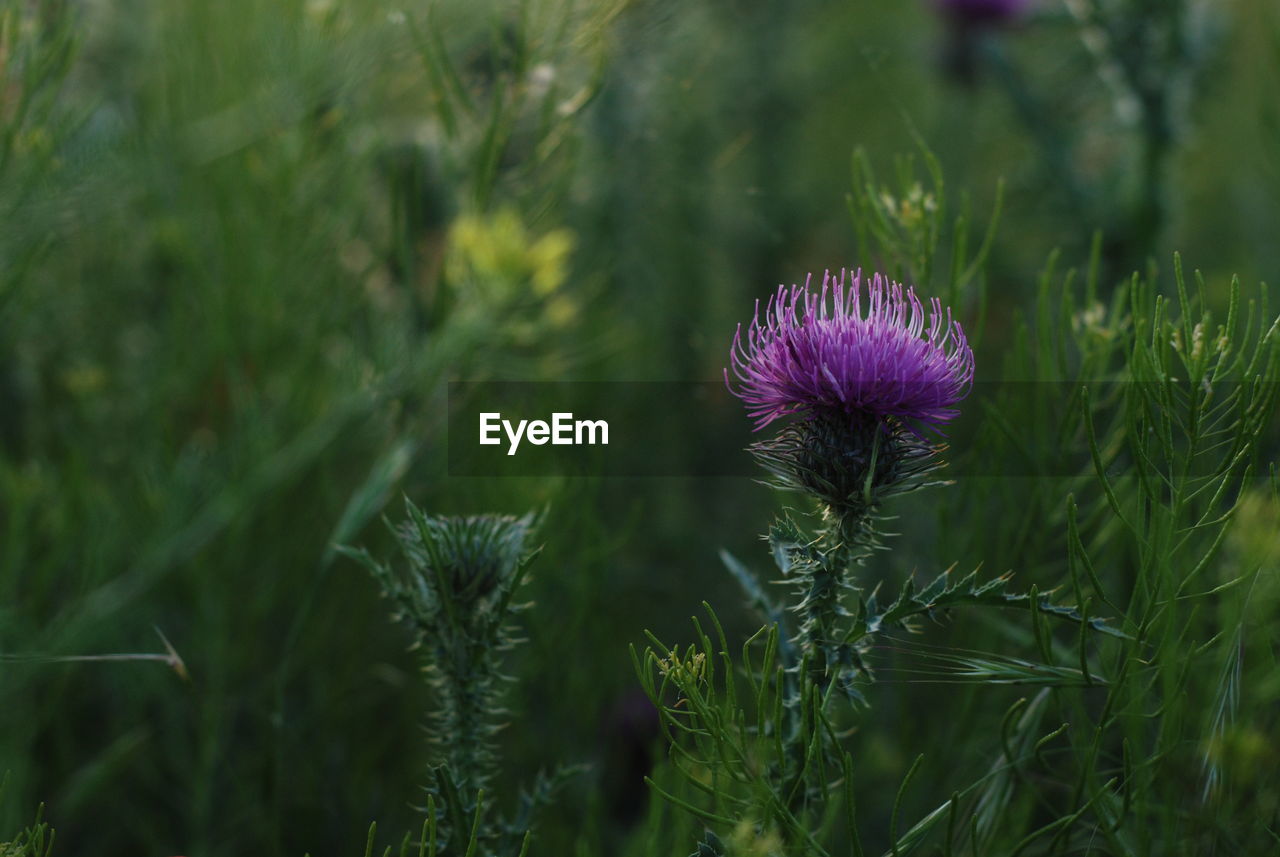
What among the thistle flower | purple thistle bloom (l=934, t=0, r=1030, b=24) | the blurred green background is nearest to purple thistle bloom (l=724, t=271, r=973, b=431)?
the thistle flower

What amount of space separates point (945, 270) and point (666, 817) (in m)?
1.04

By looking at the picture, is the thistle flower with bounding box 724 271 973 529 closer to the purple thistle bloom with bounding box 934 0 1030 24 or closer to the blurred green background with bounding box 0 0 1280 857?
the blurred green background with bounding box 0 0 1280 857

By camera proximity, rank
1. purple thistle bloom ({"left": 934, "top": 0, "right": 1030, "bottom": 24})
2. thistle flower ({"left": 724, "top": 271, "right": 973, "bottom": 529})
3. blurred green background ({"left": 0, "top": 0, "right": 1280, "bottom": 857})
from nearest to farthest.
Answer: thistle flower ({"left": 724, "top": 271, "right": 973, "bottom": 529}) < blurred green background ({"left": 0, "top": 0, "right": 1280, "bottom": 857}) < purple thistle bloom ({"left": 934, "top": 0, "right": 1030, "bottom": 24})

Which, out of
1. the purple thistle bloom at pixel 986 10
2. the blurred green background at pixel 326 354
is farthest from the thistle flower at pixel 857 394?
the purple thistle bloom at pixel 986 10

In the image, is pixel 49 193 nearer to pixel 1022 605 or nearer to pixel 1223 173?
pixel 1022 605

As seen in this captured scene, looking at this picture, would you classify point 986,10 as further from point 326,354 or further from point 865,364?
point 865,364

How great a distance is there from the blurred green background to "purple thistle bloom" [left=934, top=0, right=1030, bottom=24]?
1.26 ft

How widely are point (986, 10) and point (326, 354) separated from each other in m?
1.61

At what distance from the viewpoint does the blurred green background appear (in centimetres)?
104

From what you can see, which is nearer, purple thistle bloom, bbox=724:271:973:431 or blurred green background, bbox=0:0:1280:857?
purple thistle bloom, bbox=724:271:973:431

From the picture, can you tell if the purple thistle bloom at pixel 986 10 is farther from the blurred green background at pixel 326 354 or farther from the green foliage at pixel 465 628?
the green foliage at pixel 465 628

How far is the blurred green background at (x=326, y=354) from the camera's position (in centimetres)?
104

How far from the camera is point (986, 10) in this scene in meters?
2.31

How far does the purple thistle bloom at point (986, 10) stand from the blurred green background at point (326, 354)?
39 centimetres
